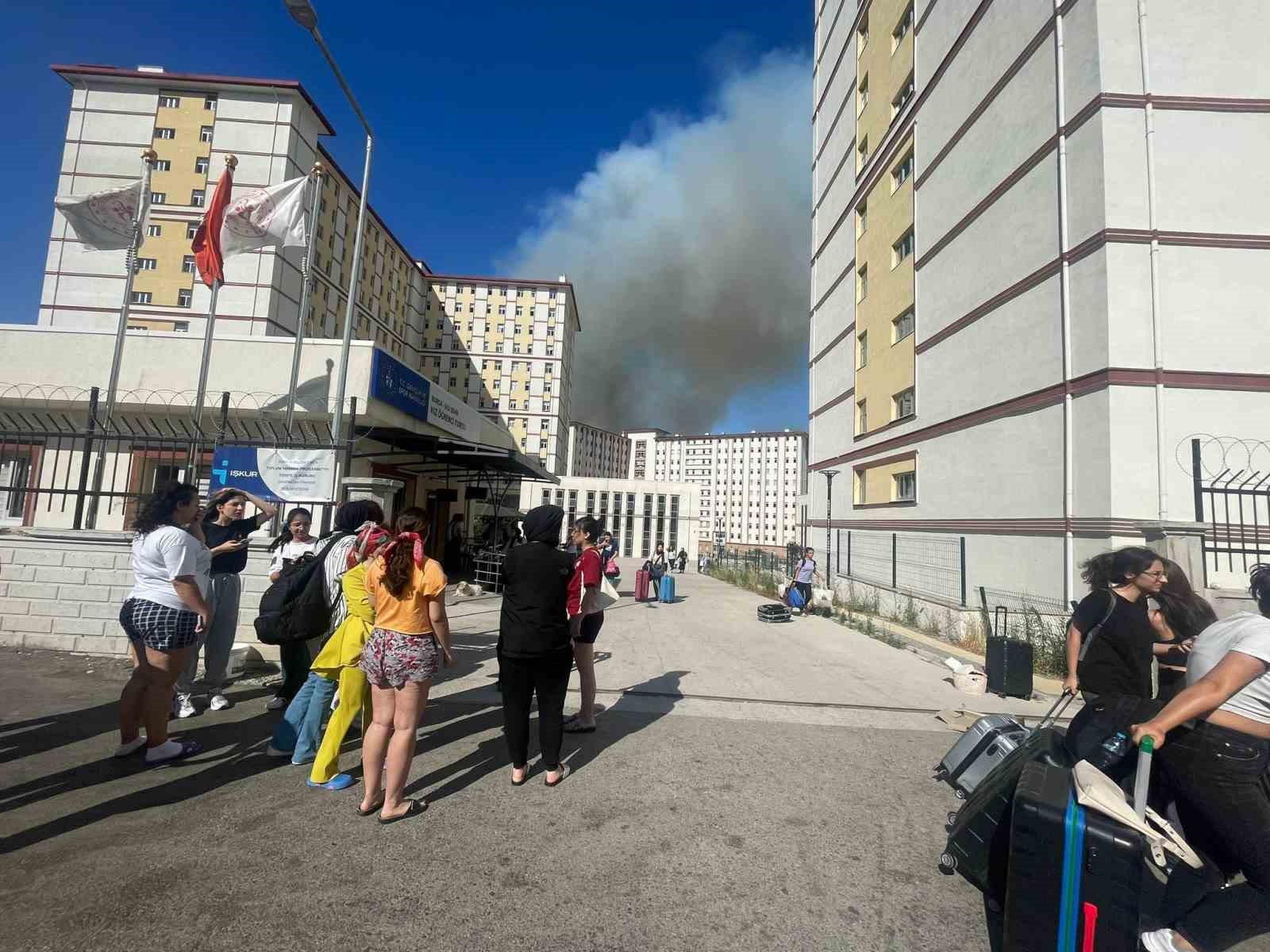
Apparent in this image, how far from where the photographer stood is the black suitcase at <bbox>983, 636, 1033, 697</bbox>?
6465mm

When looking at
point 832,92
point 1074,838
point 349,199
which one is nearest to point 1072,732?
point 1074,838

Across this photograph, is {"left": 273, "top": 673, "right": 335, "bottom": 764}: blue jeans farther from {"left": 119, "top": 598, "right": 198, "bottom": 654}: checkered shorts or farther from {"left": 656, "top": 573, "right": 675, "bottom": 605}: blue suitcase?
{"left": 656, "top": 573, "right": 675, "bottom": 605}: blue suitcase

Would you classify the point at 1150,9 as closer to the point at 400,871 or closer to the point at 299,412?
the point at 400,871

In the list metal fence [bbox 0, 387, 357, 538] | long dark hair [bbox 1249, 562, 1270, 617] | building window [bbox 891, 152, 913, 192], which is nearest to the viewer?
long dark hair [bbox 1249, 562, 1270, 617]

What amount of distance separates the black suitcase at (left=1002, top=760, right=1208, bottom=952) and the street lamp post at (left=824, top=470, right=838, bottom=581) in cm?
1850

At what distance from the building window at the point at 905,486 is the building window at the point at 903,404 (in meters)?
1.69

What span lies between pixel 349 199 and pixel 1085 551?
5135 cm

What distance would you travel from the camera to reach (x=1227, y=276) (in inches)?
384

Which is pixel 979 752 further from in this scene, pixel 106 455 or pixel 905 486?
pixel 905 486

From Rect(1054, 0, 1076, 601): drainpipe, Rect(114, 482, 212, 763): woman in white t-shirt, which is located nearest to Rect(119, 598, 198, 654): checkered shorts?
Rect(114, 482, 212, 763): woman in white t-shirt

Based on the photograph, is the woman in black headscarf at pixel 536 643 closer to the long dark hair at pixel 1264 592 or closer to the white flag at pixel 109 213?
the long dark hair at pixel 1264 592

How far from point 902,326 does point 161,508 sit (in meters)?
18.4

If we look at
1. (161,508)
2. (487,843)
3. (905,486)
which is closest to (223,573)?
(161,508)

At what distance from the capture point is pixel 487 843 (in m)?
2.87
